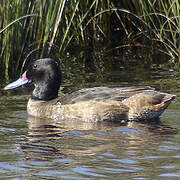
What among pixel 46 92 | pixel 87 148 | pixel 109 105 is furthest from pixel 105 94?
pixel 87 148

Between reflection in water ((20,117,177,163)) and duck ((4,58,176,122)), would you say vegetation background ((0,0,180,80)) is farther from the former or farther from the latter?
reflection in water ((20,117,177,163))

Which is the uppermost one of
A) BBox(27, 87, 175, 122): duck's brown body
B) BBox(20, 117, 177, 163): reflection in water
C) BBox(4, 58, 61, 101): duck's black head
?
BBox(4, 58, 61, 101): duck's black head

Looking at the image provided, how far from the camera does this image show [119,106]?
8.48m

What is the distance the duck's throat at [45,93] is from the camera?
941 cm

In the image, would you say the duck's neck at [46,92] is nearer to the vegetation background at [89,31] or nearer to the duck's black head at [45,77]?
the duck's black head at [45,77]

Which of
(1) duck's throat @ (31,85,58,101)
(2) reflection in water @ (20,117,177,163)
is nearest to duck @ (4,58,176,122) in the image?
(2) reflection in water @ (20,117,177,163)

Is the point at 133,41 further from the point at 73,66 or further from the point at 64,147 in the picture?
the point at 64,147

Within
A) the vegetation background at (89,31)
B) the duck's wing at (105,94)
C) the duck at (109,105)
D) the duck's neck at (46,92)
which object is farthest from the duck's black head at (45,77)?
the vegetation background at (89,31)

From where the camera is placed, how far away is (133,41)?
12.8 meters

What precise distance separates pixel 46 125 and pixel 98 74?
305 centimetres

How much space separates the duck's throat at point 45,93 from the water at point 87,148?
38 centimetres

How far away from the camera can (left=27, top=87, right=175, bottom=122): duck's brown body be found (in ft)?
27.7

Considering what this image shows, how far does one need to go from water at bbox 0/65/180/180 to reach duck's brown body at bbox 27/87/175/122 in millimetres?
180

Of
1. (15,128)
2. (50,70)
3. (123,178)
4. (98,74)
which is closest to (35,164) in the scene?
(123,178)
